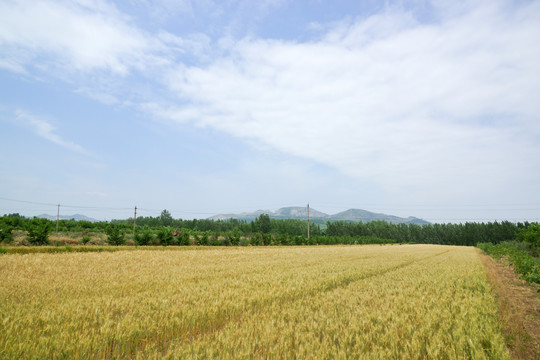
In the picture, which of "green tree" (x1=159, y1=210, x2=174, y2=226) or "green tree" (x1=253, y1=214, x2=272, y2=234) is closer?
"green tree" (x1=159, y1=210, x2=174, y2=226)

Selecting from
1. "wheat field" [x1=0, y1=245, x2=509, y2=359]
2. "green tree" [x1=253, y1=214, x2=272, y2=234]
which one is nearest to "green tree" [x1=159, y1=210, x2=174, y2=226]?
"green tree" [x1=253, y1=214, x2=272, y2=234]

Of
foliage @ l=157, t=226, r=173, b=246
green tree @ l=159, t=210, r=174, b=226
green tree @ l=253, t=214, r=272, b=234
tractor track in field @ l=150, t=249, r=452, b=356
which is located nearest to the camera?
tractor track in field @ l=150, t=249, r=452, b=356

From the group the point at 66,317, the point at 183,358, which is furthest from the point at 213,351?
the point at 66,317

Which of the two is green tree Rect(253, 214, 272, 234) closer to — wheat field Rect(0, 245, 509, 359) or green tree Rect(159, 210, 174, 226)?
green tree Rect(159, 210, 174, 226)

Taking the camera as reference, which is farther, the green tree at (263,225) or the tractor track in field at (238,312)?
the green tree at (263,225)

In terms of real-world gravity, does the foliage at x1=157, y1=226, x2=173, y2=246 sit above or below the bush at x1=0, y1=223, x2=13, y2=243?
below

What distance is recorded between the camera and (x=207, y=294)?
7.08 meters

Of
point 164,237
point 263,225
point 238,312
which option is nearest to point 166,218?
point 263,225

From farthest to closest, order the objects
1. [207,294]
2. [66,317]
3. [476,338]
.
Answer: [207,294]
[66,317]
[476,338]

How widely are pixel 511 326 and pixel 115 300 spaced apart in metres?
8.99

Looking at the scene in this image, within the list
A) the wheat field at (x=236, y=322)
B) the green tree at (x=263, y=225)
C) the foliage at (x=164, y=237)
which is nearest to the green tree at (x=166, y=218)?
the green tree at (x=263, y=225)

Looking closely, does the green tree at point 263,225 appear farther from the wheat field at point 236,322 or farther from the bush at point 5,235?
the wheat field at point 236,322

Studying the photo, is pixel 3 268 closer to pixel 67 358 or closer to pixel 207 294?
pixel 207 294

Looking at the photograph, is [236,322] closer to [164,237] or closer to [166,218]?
[164,237]
